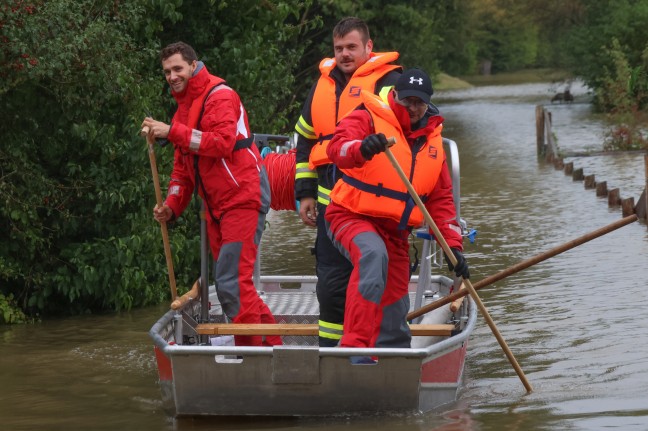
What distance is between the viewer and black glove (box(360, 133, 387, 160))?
7.89m

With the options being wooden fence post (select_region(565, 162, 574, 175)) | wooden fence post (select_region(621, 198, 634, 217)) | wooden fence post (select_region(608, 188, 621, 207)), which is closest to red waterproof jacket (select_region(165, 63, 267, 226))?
wooden fence post (select_region(621, 198, 634, 217))

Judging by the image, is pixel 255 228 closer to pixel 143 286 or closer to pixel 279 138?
pixel 279 138

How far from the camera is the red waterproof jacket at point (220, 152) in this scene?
9125 mm

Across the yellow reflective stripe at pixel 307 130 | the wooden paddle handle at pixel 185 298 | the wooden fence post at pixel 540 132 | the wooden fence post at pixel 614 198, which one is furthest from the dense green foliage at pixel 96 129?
the wooden fence post at pixel 540 132

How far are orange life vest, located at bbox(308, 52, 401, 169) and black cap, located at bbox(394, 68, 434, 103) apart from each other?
27.0 inches

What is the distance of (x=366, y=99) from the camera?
850cm

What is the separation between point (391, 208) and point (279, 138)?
2.74 meters

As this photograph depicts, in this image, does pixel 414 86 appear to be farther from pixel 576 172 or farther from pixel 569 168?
pixel 569 168

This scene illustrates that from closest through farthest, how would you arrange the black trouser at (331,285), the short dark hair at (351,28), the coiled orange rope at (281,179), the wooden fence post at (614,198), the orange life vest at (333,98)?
the black trouser at (331,285)
the orange life vest at (333,98)
the short dark hair at (351,28)
the coiled orange rope at (281,179)
the wooden fence post at (614,198)

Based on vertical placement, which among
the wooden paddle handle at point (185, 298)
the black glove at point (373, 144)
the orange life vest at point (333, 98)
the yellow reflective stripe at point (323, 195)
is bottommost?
the wooden paddle handle at point (185, 298)

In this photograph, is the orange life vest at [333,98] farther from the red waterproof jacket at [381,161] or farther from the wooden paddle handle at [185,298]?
the wooden paddle handle at [185,298]

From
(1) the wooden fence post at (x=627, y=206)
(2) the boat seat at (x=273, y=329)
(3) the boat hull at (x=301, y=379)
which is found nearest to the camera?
(3) the boat hull at (x=301, y=379)

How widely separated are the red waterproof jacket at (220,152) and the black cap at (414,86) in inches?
52.3

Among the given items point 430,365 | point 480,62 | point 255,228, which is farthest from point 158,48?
point 480,62
